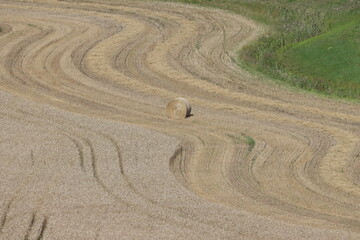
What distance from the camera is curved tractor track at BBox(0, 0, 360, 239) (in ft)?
81.0

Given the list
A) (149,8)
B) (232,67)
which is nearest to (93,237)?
(232,67)

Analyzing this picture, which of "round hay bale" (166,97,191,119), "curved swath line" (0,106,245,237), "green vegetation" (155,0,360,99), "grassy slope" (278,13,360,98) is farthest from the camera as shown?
"green vegetation" (155,0,360,99)

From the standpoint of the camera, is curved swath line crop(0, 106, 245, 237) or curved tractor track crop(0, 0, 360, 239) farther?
curved swath line crop(0, 106, 245, 237)

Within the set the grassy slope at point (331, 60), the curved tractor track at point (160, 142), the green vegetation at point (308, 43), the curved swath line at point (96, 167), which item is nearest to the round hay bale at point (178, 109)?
the curved tractor track at point (160, 142)

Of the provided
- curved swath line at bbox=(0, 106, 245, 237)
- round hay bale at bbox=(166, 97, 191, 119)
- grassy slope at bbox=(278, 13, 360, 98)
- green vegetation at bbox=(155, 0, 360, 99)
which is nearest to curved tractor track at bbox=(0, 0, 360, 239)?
curved swath line at bbox=(0, 106, 245, 237)

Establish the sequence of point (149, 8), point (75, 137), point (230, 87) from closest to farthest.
A: point (75, 137)
point (230, 87)
point (149, 8)

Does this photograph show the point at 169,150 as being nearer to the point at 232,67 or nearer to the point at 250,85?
the point at 250,85

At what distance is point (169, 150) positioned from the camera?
3181 centimetres

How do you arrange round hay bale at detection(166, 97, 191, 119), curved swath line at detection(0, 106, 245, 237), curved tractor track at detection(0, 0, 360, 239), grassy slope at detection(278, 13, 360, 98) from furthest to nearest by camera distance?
grassy slope at detection(278, 13, 360, 98) → round hay bale at detection(166, 97, 191, 119) → curved swath line at detection(0, 106, 245, 237) → curved tractor track at detection(0, 0, 360, 239)

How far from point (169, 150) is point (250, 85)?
39.5 ft

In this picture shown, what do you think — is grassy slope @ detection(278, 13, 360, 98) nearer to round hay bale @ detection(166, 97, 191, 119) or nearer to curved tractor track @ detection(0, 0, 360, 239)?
curved tractor track @ detection(0, 0, 360, 239)

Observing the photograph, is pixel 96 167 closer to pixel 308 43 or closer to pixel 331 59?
pixel 331 59

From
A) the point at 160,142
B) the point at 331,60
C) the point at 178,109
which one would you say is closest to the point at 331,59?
the point at 331,60

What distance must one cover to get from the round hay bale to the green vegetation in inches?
347
